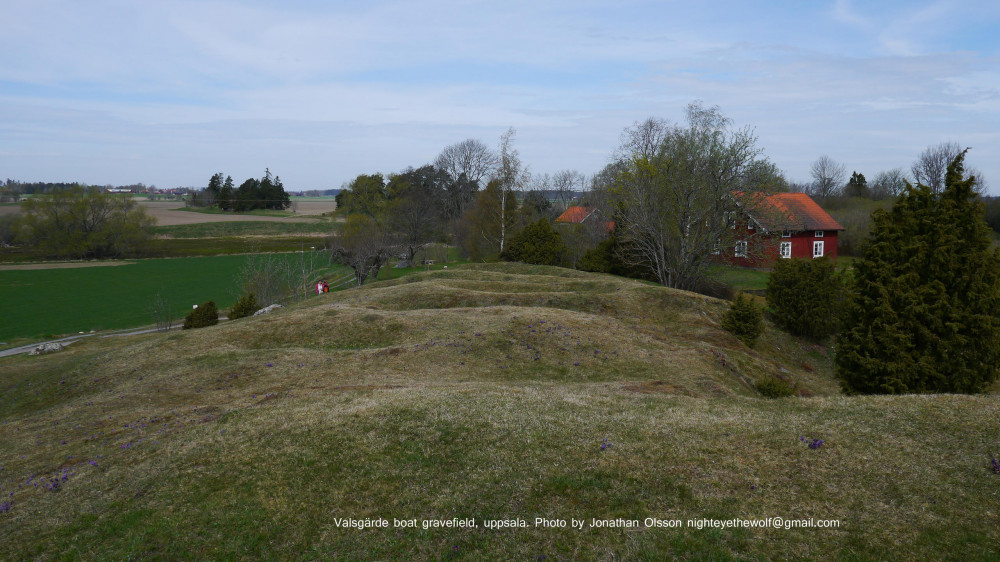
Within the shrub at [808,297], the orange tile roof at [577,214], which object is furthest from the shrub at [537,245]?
the orange tile roof at [577,214]

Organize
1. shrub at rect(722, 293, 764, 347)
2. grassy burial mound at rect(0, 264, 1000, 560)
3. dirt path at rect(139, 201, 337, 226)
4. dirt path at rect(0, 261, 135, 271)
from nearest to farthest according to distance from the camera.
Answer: grassy burial mound at rect(0, 264, 1000, 560) → shrub at rect(722, 293, 764, 347) → dirt path at rect(0, 261, 135, 271) → dirt path at rect(139, 201, 337, 226)

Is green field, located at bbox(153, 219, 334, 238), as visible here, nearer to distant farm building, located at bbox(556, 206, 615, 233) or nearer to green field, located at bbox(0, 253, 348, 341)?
green field, located at bbox(0, 253, 348, 341)

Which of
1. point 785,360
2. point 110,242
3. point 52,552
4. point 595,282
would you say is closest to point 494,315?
point 595,282

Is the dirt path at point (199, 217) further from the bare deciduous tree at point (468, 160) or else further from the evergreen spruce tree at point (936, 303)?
the evergreen spruce tree at point (936, 303)

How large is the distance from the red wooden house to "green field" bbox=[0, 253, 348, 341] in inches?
1969

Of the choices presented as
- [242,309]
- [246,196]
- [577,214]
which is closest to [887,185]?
[577,214]

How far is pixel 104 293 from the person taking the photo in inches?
2392

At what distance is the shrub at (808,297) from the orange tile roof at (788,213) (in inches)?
546

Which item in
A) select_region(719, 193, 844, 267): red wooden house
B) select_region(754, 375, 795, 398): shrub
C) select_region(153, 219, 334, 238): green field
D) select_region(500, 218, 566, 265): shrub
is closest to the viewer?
select_region(754, 375, 795, 398): shrub

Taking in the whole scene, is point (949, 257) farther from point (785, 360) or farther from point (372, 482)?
point (372, 482)

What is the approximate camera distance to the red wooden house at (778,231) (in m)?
45.9

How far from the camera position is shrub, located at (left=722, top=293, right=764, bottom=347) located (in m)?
27.0

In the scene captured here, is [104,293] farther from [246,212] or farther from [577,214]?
[246,212]

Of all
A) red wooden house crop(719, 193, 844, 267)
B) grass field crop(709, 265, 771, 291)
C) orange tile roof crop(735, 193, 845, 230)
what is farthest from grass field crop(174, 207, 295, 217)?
orange tile roof crop(735, 193, 845, 230)
